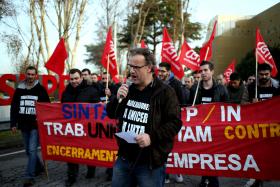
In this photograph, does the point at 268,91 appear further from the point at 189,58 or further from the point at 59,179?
the point at 59,179

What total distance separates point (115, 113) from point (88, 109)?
9.52ft

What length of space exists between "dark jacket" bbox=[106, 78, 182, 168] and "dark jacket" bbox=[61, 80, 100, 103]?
320cm

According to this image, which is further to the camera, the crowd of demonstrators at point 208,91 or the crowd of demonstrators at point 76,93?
the crowd of demonstrators at point 76,93

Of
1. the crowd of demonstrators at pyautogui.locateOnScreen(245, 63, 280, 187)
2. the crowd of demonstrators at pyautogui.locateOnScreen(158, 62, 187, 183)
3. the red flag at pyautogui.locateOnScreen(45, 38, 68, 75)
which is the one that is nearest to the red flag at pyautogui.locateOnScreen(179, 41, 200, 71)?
the crowd of demonstrators at pyautogui.locateOnScreen(158, 62, 187, 183)

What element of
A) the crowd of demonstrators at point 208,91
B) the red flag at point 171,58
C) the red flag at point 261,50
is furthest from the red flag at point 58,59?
the red flag at point 261,50

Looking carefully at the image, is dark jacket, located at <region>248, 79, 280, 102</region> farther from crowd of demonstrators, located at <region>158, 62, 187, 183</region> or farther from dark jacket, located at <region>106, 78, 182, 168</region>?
dark jacket, located at <region>106, 78, 182, 168</region>

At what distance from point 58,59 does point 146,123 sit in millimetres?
4959

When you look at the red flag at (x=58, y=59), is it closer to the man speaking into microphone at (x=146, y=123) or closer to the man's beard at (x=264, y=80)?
the man's beard at (x=264, y=80)

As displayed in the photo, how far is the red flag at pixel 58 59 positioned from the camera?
23.8ft

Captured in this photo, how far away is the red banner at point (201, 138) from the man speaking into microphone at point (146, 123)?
2211mm

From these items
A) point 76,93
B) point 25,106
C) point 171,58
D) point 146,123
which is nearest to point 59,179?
point 25,106

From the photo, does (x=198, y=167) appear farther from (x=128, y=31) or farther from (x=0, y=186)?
(x=128, y=31)

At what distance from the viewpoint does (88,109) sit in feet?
19.4

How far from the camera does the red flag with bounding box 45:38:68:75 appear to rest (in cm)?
725
